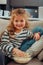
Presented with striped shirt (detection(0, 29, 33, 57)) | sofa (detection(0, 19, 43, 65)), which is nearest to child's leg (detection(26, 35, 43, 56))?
sofa (detection(0, 19, 43, 65))

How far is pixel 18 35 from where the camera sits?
1.94 m

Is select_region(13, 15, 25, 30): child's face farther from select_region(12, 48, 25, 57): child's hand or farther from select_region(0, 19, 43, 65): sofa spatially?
select_region(12, 48, 25, 57): child's hand

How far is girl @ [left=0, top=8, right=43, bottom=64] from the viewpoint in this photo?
188cm

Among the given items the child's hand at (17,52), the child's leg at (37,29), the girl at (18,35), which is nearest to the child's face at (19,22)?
the girl at (18,35)

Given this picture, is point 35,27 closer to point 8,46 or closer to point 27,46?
point 27,46

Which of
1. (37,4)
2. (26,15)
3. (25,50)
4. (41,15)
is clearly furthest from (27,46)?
(37,4)

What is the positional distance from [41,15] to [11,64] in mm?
947

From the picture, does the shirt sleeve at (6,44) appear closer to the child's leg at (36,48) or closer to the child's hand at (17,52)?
the child's hand at (17,52)

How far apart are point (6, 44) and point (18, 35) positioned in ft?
0.57

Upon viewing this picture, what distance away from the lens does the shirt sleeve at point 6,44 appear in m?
1.84

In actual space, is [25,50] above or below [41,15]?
below

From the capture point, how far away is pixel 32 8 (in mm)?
5156

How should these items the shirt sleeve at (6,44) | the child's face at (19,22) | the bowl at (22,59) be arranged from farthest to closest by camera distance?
the child's face at (19,22), the shirt sleeve at (6,44), the bowl at (22,59)

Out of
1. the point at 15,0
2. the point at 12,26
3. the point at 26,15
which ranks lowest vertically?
the point at 12,26
